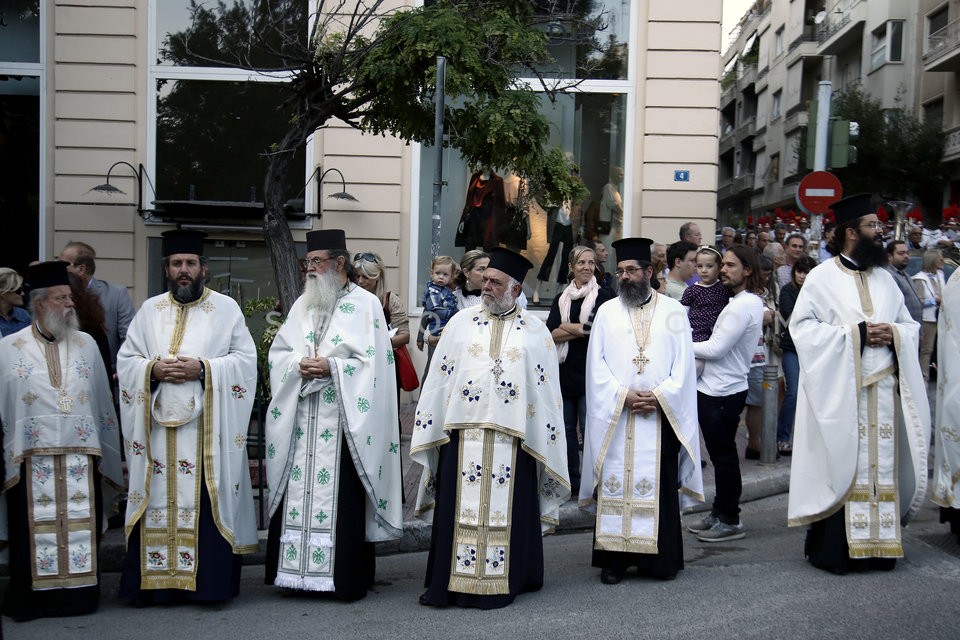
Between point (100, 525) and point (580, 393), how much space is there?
12.1 feet

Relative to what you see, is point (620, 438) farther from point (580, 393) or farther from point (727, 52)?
point (727, 52)

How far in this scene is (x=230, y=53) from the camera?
540 inches

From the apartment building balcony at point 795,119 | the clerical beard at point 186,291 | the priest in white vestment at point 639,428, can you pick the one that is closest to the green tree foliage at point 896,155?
the apartment building balcony at point 795,119

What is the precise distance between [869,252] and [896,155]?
28.9m

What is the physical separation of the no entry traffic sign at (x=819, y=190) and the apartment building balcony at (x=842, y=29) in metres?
29.3

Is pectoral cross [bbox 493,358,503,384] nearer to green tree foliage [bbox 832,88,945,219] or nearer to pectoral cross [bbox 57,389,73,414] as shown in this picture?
pectoral cross [bbox 57,389,73,414]

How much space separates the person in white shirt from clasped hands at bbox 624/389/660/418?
1.00 metres

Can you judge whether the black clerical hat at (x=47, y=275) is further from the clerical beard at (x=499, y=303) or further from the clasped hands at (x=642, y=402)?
the clasped hands at (x=642, y=402)

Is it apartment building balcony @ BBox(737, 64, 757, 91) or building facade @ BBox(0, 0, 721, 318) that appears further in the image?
apartment building balcony @ BBox(737, 64, 757, 91)

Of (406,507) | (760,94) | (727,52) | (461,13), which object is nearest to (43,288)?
(406,507)

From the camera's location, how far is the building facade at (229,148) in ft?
45.4

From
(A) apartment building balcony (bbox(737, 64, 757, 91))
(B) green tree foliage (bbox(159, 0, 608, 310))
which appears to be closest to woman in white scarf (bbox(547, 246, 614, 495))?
(B) green tree foliage (bbox(159, 0, 608, 310))

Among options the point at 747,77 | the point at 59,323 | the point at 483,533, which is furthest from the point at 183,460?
the point at 747,77

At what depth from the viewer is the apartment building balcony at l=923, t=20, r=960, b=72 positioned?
3130 centimetres
